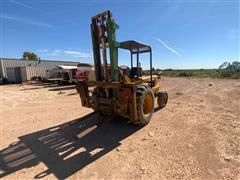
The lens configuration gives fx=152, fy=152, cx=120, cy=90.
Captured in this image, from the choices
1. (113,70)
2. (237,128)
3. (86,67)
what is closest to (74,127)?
(113,70)

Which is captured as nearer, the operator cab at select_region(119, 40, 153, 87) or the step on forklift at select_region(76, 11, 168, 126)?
the step on forklift at select_region(76, 11, 168, 126)

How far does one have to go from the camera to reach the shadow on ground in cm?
286

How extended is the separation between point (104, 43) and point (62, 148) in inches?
115

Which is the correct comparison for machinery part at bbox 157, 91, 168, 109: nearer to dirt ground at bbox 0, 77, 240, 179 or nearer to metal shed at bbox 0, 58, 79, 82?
dirt ground at bbox 0, 77, 240, 179

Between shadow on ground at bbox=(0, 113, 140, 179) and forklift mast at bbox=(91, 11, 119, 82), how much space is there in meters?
1.57

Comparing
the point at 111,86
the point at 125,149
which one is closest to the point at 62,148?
the point at 125,149

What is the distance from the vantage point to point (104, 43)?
433cm

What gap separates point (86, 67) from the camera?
52.9 feet

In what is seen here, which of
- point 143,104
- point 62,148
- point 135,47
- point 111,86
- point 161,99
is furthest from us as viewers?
point 161,99

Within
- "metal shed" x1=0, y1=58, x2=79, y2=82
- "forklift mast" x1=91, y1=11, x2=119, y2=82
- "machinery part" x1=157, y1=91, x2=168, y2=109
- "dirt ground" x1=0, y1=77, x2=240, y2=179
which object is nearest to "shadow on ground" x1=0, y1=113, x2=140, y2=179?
"dirt ground" x1=0, y1=77, x2=240, y2=179

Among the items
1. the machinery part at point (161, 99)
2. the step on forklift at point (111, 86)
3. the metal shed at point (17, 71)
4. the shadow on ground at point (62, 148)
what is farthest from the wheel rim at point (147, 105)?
the metal shed at point (17, 71)

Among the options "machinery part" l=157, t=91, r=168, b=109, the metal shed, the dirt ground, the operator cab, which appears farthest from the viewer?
the metal shed

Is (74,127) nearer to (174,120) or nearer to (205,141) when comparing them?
(174,120)

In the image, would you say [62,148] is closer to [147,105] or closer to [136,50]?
[147,105]
